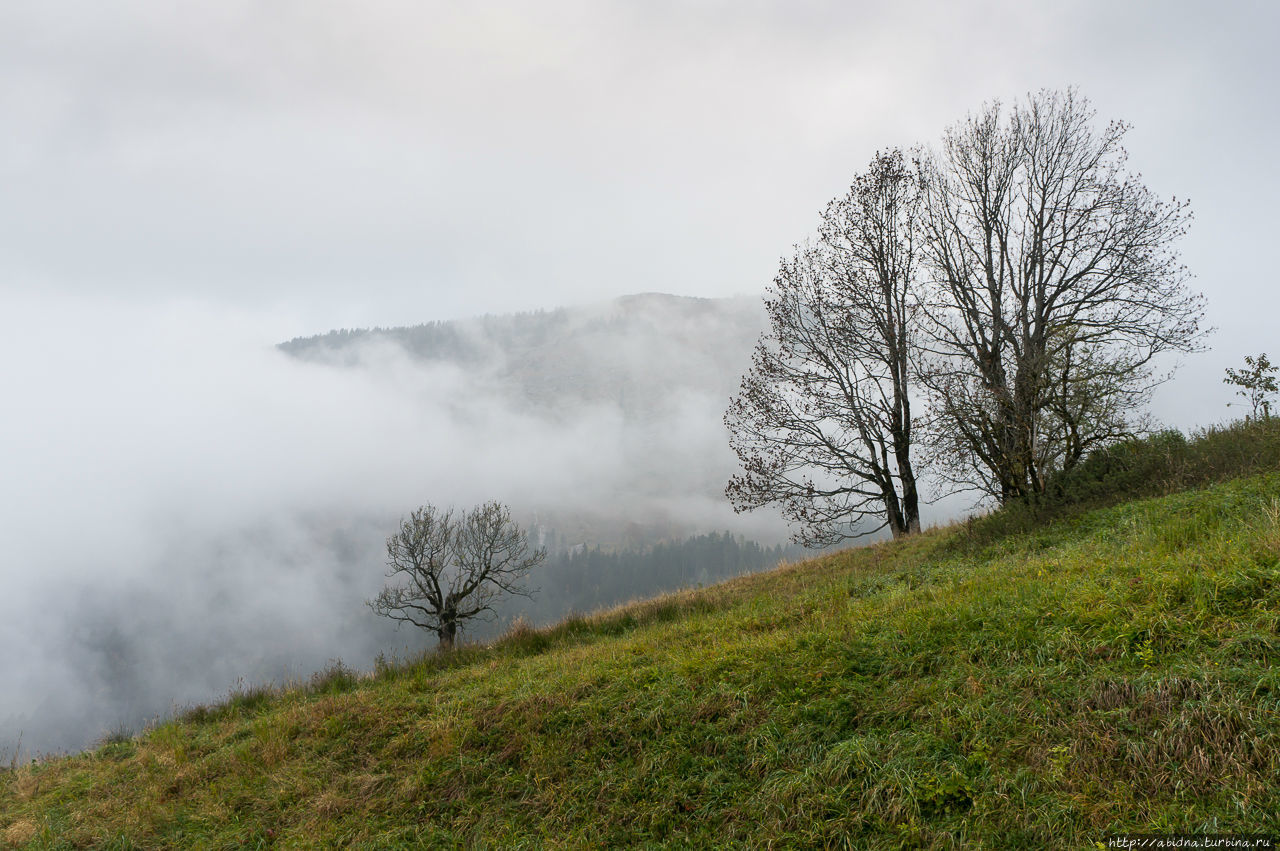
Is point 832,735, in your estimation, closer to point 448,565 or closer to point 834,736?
point 834,736

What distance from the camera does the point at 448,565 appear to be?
85.6ft

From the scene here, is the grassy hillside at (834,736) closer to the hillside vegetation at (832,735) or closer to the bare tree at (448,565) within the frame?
the hillside vegetation at (832,735)

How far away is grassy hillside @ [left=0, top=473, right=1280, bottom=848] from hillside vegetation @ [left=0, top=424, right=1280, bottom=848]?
24 millimetres

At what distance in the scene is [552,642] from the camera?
12.1 metres

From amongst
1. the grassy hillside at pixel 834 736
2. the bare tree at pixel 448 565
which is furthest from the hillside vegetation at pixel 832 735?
the bare tree at pixel 448 565

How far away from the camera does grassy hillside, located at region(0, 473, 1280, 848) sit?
174 inches

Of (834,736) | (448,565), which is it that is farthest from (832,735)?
(448,565)

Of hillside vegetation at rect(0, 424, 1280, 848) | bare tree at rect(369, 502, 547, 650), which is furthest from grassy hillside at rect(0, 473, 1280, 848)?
bare tree at rect(369, 502, 547, 650)

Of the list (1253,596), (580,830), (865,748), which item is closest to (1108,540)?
(1253,596)

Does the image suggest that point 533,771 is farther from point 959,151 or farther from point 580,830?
point 959,151

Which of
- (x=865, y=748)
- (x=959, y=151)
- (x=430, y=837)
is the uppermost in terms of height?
(x=959, y=151)

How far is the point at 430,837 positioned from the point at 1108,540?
401 inches

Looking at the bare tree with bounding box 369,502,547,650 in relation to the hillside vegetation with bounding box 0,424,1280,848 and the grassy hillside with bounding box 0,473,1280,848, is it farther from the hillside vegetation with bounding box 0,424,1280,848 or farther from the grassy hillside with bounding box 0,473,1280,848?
the grassy hillside with bounding box 0,473,1280,848

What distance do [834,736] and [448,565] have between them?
22950mm
